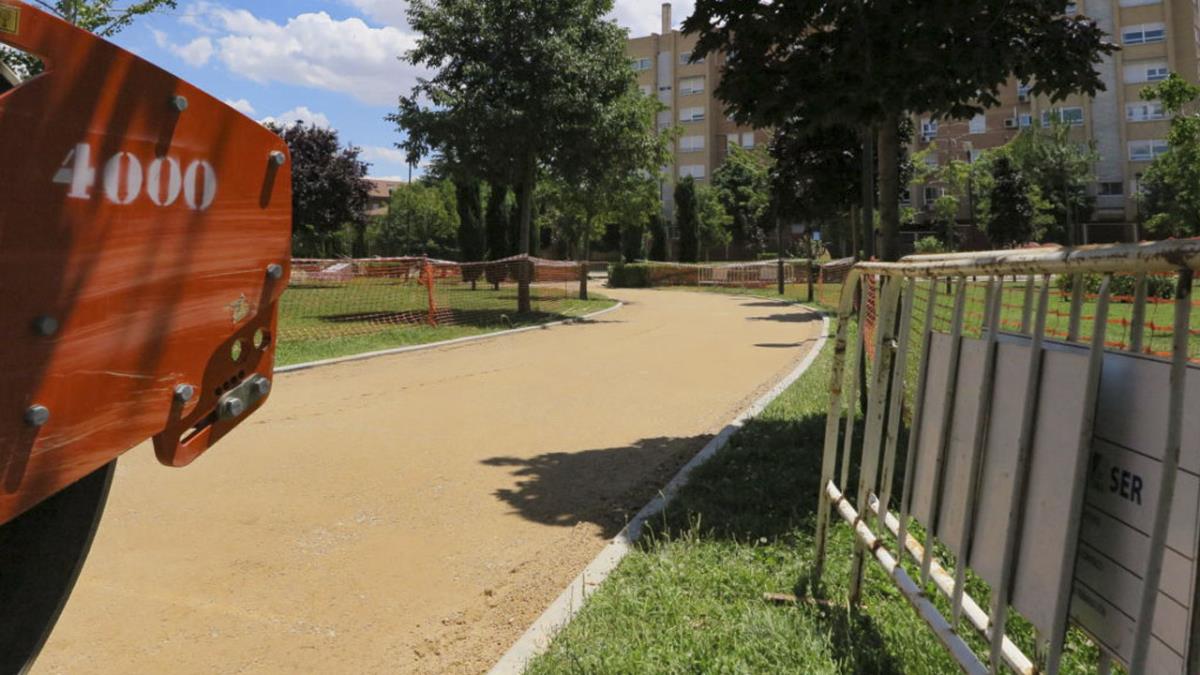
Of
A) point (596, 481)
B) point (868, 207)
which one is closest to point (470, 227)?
point (868, 207)

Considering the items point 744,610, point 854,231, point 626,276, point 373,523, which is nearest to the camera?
point 744,610

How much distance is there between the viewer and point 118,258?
1814mm

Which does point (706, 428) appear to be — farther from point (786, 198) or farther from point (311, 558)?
point (786, 198)

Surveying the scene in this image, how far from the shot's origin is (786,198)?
2136cm

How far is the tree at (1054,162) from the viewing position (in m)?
52.7

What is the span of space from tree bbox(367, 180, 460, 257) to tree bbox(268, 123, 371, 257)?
2039 centimetres

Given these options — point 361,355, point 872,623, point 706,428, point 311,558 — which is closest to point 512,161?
point 361,355

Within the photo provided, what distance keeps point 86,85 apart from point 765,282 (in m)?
41.9

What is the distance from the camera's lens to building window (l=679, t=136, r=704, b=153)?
2972 inches

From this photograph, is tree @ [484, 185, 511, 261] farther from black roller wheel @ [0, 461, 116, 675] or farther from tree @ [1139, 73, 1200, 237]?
black roller wheel @ [0, 461, 116, 675]

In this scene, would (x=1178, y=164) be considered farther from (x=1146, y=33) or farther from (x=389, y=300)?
(x=1146, y=33)

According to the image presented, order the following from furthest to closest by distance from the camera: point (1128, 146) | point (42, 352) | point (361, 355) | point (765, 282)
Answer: point (1128, 146), point (765, 282), point (361, 355), point (42, 352)

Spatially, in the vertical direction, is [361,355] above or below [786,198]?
below

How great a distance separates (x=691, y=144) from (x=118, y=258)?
7689 cm
